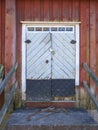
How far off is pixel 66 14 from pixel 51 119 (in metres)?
2.67

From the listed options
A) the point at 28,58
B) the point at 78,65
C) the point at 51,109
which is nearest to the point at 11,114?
the point at 51,109

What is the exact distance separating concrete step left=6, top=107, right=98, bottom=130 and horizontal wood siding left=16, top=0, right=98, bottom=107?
0.85 metres

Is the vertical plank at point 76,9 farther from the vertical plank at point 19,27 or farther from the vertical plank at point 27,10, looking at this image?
the vertical plank at point 19,27

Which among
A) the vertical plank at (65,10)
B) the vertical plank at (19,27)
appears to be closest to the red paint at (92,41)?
the vertical plank at (65,10)

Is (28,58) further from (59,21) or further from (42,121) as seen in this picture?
(42,121)

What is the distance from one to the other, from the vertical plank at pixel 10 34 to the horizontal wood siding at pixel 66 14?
28 cm

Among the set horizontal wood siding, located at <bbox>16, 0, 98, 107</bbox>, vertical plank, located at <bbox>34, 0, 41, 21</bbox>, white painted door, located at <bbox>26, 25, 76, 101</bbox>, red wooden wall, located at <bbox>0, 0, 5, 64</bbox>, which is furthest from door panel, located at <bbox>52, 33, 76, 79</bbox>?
red wooden wall, located at <bbox>0, 0, 5, 64</bbox>

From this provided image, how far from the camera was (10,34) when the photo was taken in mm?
7551

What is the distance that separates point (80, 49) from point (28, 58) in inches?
49.8

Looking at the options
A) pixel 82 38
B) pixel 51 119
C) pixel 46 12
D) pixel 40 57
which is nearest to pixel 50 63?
pixel 40 57

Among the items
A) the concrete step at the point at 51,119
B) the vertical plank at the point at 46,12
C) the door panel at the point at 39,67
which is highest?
the vertical plank at the point at 46,12

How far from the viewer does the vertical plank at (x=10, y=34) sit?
754 cm

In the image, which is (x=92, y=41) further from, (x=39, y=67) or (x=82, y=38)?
(x=39, y=67)

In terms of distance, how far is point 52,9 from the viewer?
788cm
